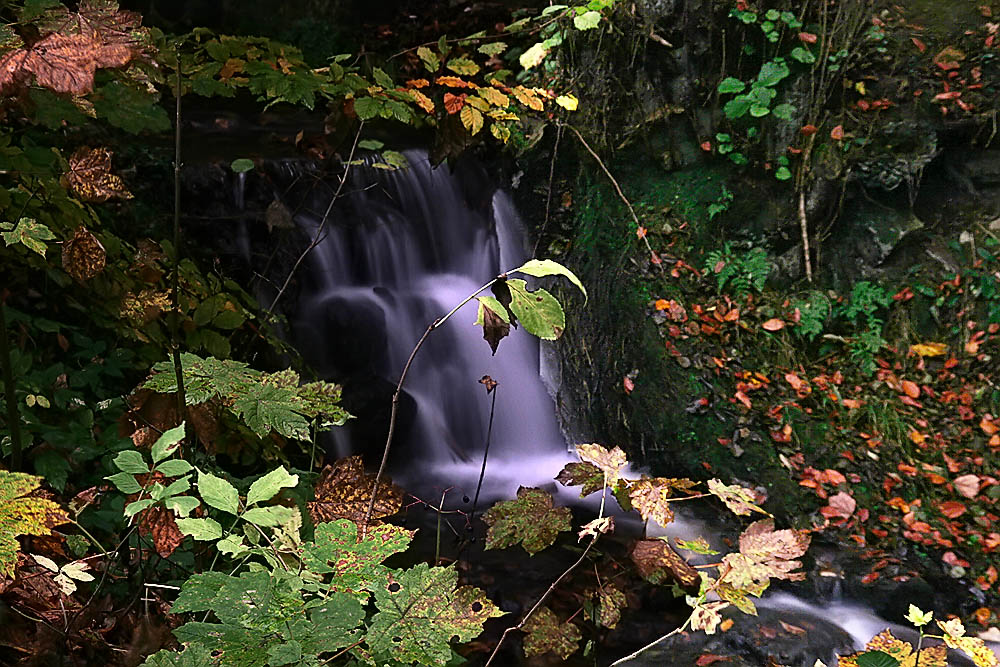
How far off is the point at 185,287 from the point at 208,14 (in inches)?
298

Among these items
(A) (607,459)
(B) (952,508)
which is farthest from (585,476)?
(B) (952,508)

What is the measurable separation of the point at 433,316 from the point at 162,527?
13.1ft

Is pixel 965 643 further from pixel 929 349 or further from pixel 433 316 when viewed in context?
pixel 433 316

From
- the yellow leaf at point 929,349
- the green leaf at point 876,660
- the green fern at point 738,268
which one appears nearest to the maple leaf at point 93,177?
the green leaf at point 876,660

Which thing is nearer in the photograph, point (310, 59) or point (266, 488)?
point (266, 488)

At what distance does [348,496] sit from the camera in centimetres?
170

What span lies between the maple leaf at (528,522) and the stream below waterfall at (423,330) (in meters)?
2.57

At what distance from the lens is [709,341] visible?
464 centimetres

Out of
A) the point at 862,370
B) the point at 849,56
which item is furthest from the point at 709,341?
the point at 849,56

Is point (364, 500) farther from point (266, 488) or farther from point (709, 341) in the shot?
point (709, 341)

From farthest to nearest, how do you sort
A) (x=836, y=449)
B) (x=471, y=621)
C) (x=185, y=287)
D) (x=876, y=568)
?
(x=836, y=449) → (x=876, y=568) → (x=185, y=287) → (x=471, y=621)

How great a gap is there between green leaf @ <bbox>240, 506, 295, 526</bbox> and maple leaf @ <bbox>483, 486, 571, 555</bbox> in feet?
2.18

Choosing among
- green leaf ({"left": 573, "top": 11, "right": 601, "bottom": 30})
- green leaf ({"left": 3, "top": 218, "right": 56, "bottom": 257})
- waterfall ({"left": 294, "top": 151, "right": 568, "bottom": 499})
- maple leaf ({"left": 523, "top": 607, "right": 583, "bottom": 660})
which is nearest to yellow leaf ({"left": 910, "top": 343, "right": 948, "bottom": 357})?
waterfall ({"left": 294, "top": 151, "right": 568, "bottom": 499})

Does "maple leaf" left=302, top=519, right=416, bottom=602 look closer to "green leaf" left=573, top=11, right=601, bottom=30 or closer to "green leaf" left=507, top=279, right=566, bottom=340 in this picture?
"green leaf" left=507, top=279, right=566, bottom=340
